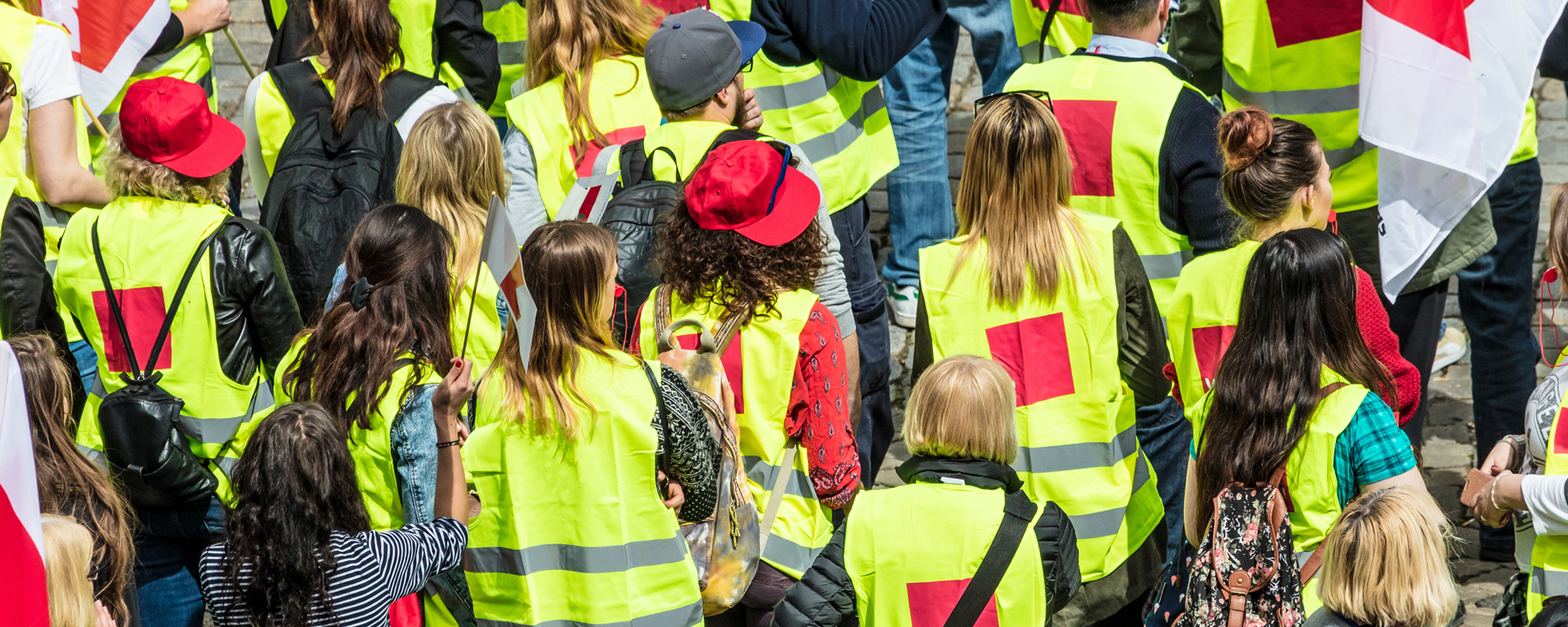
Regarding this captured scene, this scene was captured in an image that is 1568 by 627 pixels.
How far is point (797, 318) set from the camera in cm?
280

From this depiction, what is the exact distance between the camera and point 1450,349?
5312 millimetres

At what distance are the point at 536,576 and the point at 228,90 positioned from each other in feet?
17.5

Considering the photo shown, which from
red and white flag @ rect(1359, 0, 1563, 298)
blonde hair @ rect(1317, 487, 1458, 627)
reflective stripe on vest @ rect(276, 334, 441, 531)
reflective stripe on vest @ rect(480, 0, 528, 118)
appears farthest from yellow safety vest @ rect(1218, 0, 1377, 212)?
reflective stripe on vest @ rect(480, 0, 528, 118)

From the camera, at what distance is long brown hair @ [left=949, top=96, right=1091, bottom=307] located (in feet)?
9.68

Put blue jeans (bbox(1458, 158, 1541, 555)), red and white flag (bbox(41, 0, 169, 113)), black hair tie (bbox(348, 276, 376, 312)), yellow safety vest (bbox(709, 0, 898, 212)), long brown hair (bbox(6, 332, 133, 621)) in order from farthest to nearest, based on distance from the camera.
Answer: red and white flag (bbox(41, 0, 169, 113))
blue jeans (bbox(1458, 158, 1541, 555))
yellow safety vest (bbox(709, 0, 898, 212))
black hair tie (bbox(348, 276, 376, 312))
long brown hair (bbox(6, 332, 133, 621))

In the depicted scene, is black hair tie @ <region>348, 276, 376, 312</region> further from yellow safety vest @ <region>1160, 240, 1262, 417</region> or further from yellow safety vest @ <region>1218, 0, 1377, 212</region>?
yellow safety vest @ <region>1218, 0, 1377, 212</region>

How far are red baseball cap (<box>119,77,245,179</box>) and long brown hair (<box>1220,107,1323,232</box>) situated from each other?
7.29 ft

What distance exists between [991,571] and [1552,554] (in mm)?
1056

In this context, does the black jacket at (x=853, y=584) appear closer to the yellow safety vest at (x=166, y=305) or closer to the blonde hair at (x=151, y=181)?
the yellow safety vest at (x=166, y=305)

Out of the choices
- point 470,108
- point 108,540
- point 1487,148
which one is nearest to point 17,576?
point 108,540

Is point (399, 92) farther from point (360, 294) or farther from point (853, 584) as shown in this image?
point (853, 584)

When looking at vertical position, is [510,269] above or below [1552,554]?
above

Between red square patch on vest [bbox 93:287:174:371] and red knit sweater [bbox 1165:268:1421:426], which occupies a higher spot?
red knit sweater [bbox 1165:268:1421:426]

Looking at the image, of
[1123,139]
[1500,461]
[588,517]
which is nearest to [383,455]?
[588,517]
